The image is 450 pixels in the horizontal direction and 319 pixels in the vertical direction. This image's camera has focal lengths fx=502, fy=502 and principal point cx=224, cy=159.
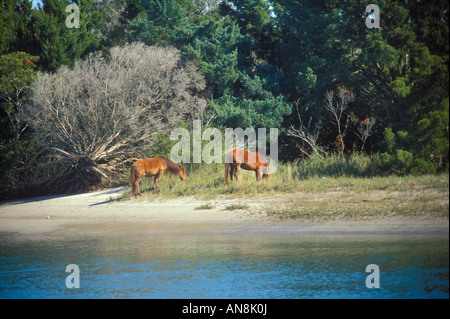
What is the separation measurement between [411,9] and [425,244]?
18.7 feet

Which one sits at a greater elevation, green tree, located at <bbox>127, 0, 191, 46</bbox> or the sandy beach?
green tree, located at <bbox>127, 0, 191, 46</bbox>

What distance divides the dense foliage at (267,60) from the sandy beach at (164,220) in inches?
151

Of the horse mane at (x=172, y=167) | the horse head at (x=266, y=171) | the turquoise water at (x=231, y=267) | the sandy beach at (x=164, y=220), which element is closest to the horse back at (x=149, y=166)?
the horse mane at (x=172, y=167)

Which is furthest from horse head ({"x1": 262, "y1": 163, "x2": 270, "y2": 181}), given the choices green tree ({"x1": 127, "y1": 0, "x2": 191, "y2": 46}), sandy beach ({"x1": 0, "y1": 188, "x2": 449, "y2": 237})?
green tree ({"x1": 127, "y1": 0, "x2": 191, "y2": 46})

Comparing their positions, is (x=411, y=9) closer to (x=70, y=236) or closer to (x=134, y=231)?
(x=134, y=231)

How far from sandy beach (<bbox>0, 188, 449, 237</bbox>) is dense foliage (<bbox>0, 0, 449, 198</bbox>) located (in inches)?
151

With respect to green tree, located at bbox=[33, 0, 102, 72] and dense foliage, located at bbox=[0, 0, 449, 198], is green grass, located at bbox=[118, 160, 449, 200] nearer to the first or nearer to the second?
dense foliage, located at bbox=[0, 0, 449, 198]

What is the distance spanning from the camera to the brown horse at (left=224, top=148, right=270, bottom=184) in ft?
50.1

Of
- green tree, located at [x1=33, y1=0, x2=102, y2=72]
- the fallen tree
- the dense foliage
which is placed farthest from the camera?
green tree, located at [x1=33, y1=0, x2=102, y2=72]

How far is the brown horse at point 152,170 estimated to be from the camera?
1497cm

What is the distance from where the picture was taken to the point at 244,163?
15.4 metres

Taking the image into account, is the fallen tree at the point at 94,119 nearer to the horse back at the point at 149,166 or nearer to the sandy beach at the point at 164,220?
the sandy beach at the point at 164,220

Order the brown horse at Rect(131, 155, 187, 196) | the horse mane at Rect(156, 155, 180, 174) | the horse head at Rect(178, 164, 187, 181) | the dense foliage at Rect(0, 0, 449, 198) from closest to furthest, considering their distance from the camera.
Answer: the brown horse at Rect(131, 155, 187, 196)
the horse mane at Rect(156, 155, 180, 174)
the horse head at Rect(178, 164, 187, 181)
the dense foliage at Rect(0, 0, 449, 198)

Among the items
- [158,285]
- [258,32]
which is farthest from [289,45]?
[158,285]
